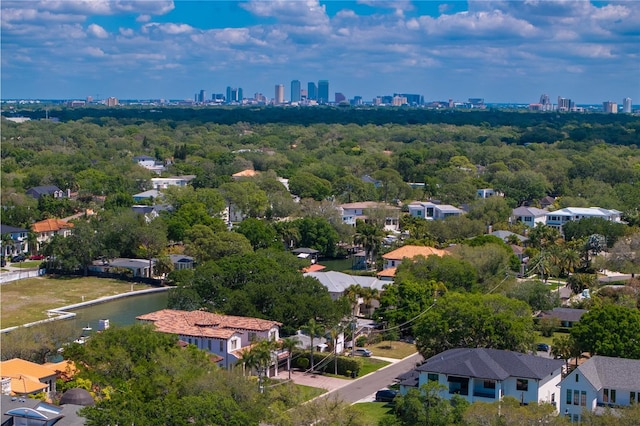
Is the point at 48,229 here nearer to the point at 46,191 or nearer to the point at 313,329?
the point at 46,191

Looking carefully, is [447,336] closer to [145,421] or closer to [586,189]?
[145,421]

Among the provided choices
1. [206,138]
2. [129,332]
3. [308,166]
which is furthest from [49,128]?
[129,332]

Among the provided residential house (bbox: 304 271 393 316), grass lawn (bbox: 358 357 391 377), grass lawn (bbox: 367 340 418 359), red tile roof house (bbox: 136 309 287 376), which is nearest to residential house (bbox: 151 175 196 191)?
residential house (bbox: 304 271 393 316)

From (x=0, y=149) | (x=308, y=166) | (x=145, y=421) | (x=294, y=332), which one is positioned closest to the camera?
(x=145, y=421)

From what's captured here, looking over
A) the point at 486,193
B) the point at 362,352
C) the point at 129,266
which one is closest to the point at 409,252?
the point at 129,266

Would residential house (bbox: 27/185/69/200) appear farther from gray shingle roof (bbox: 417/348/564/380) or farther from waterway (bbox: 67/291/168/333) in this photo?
gray shingle roof (bbox: 417/348/564/380)
